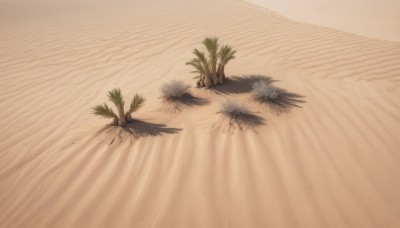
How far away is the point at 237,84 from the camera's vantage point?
4.55m

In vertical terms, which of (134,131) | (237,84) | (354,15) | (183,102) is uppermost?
(354,15)

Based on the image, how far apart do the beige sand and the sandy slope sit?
3321 millimetres

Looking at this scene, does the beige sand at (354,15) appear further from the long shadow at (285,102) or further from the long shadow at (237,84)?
the long shadow at (285,102)

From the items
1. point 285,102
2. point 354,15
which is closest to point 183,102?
point 285,102

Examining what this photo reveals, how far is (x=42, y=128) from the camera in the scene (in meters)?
3.84

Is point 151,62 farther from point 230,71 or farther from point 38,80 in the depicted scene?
point 38,80

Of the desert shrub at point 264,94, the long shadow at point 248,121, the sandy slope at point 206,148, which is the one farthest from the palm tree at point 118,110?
the desert shrub at point 264,94

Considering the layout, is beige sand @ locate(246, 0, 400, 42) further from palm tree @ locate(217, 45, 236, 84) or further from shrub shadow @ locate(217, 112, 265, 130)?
shrub shadow @ locate(217, 112, 265, 130)

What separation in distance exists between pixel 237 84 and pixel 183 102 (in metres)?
1.07

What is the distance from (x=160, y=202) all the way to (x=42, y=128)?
2404mm

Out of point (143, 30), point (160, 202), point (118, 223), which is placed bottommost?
point (118, 223)

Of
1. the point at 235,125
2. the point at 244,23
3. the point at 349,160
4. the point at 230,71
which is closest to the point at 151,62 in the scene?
the point at 230,71

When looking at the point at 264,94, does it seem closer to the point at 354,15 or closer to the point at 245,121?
the point at 245,121

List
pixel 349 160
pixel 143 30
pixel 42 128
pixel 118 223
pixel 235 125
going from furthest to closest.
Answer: pixel 143 30 → pixel 42 128 → pixel 235 125 → pixel 349 160 → pixel 118 223
